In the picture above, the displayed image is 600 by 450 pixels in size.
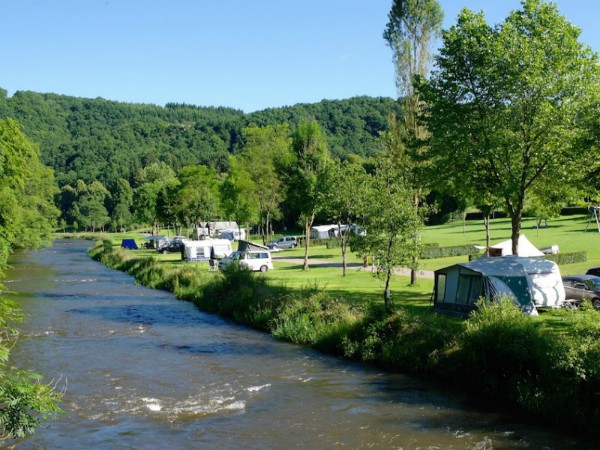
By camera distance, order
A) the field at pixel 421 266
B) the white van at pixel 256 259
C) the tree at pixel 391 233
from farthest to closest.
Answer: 1. the white van at pixel 256 259
2. the field at pixel 421 266
3. the tree at pixel 391 233

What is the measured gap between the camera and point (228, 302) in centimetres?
2917

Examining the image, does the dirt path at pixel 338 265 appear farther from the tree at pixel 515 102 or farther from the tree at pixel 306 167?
the tree at pixel 515 102

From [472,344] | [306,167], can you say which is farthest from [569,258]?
[472,344]

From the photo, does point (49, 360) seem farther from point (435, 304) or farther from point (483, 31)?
point (483, 31)

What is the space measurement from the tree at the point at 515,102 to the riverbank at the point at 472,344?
221 inches

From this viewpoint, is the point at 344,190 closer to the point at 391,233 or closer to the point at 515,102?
the point at 391,233

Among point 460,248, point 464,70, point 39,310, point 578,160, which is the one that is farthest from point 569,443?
point 460,248

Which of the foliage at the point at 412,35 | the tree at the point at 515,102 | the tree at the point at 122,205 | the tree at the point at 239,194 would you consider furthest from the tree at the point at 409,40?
the tree at the point at 122,205

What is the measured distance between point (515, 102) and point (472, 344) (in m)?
10.4

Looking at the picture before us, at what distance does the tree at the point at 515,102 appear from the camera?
21.5 meters

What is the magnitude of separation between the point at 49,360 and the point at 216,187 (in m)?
57.4

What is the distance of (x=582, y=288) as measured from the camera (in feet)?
77.9

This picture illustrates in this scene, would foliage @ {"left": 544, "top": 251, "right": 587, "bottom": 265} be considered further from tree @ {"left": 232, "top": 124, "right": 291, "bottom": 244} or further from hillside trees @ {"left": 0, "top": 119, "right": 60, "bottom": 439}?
hillside trees @ {"left": 0, "top": 119, "right": 60, "bottom": 439}

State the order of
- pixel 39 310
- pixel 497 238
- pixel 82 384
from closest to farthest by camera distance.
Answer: pixel 82 384 < pixel 39 310 < pixel 497 238
